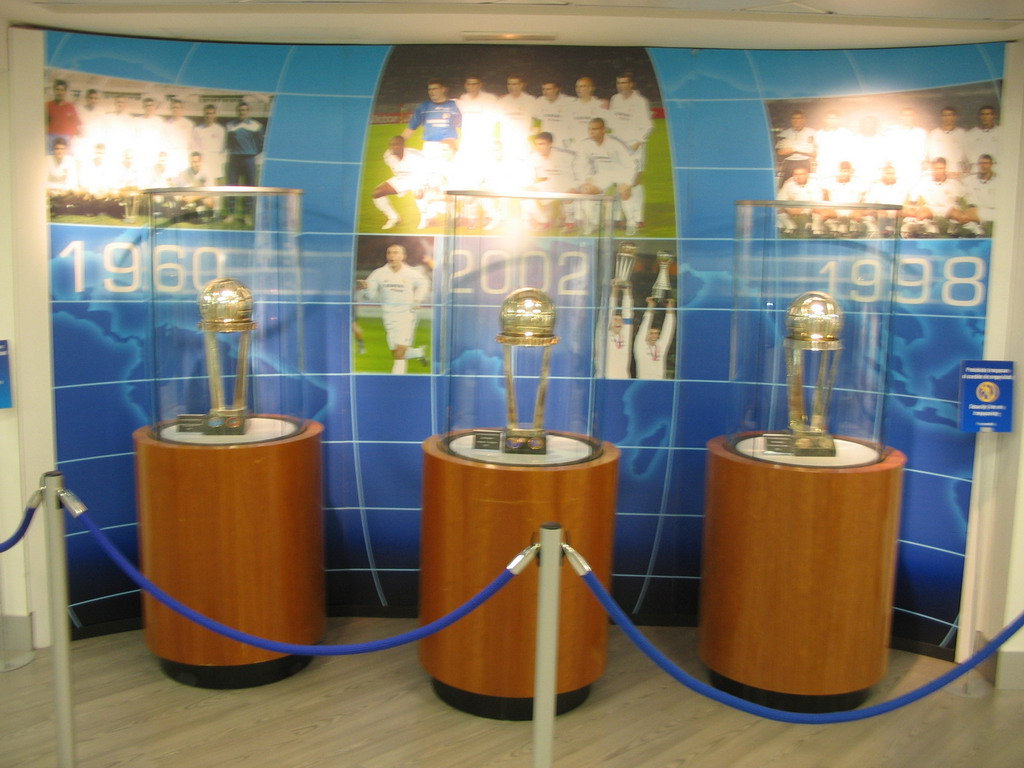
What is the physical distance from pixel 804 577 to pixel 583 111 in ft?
8.04

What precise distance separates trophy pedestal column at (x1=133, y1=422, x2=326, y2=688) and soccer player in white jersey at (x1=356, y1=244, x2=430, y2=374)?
2.77ft

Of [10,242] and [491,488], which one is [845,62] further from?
[10,242]

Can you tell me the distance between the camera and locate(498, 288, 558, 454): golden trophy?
369 centimetres

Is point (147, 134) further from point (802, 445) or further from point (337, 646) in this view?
point (802, 445)

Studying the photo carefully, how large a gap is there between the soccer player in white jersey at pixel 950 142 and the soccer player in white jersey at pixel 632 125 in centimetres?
135

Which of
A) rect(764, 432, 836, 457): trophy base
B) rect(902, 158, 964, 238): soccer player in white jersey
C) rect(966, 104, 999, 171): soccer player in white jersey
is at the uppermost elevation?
rect(966, 104, 999, 171): soccer player in white jersey

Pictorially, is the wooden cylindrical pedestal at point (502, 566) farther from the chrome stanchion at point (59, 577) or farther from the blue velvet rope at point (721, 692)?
the chrome stanchion at point (59, 577)

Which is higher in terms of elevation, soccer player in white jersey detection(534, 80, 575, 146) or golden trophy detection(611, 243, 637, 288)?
soccer player in white jersey detection(534, 80, 575, 146)

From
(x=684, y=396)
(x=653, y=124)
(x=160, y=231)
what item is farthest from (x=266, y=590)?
(x=653, y=124)

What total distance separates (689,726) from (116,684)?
2.50m

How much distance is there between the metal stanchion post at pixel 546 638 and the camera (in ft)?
8.75

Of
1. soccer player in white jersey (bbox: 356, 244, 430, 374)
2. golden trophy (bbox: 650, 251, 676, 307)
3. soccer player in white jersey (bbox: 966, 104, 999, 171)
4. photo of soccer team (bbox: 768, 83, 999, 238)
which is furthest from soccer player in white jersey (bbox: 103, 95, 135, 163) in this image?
soccer player in white jersey (bbox: 966, 104, 999, 171)

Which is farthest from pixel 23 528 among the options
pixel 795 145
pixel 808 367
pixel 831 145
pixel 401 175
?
pixel 831 145

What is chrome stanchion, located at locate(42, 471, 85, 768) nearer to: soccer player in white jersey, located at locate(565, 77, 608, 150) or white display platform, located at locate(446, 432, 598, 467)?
white display platform, located at locate(446, 432, 598, 467)
